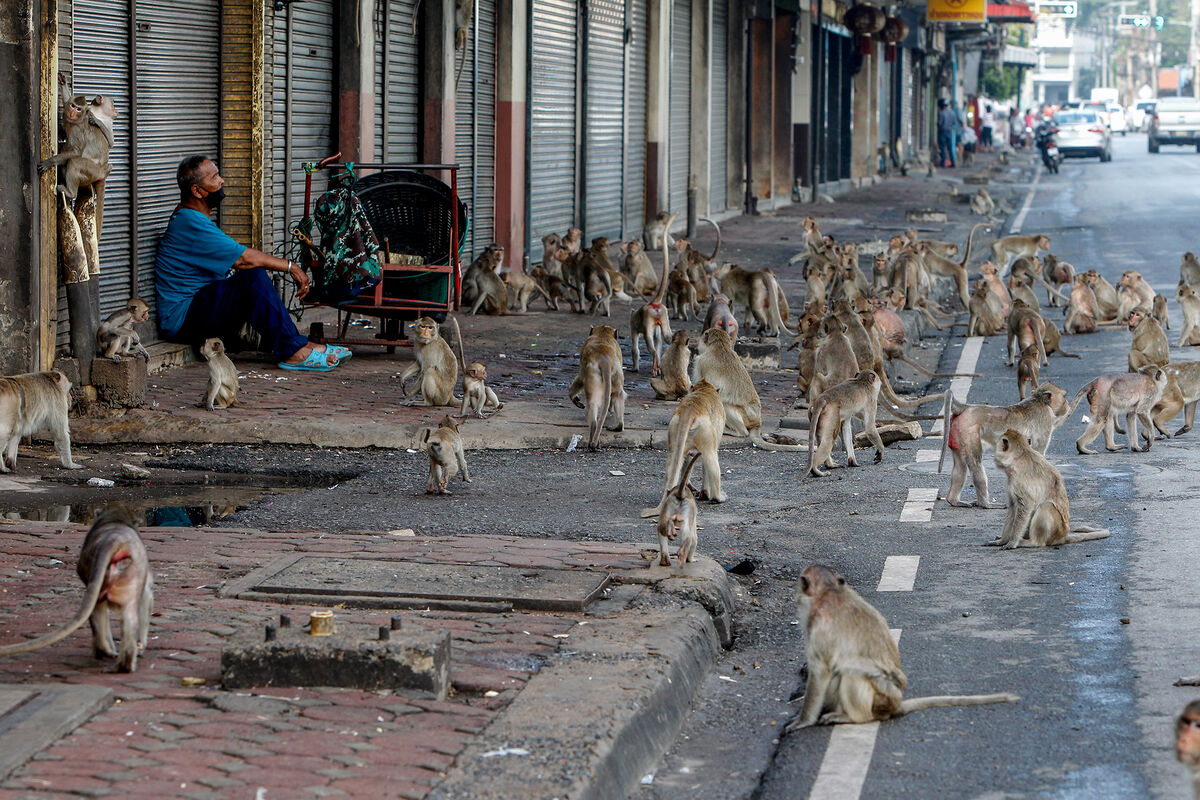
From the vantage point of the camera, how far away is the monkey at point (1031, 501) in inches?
314

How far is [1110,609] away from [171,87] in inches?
352

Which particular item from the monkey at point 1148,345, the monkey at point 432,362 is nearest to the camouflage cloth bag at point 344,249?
the monkey at point 432,362

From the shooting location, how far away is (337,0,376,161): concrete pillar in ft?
53.3

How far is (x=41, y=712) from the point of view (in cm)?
515

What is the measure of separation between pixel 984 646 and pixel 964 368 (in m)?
8.40

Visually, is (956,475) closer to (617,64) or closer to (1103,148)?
(617,64)

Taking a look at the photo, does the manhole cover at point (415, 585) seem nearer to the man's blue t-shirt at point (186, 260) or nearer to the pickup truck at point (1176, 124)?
the man's blue t-shirt at point (186, 260)

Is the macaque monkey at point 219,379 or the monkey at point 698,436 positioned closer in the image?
the monkey at point 698,436

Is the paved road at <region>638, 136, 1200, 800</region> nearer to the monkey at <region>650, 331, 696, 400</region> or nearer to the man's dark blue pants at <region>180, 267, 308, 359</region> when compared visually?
the monkey at <region>650, 331, 696, 400</region>

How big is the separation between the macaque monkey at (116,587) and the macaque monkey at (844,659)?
220cm

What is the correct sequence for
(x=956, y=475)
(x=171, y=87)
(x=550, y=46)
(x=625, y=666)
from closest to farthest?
(x=625, y=666)
(x=956, y=475)
(x=171, y=87)
(x=550, y=46)

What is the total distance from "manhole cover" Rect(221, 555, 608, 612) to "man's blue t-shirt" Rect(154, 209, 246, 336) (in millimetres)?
5906

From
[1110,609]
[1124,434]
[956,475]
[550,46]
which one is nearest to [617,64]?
[550,46]

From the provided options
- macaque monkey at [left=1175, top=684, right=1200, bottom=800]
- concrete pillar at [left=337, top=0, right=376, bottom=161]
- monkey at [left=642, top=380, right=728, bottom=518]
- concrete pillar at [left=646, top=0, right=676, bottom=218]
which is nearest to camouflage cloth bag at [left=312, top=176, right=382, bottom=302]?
concrete pillar at [left=337, top=0, right=376, bottom=161]
